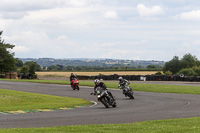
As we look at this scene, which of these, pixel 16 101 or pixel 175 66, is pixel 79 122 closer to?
pixel 16 101

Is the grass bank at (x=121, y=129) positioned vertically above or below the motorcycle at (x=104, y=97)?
below

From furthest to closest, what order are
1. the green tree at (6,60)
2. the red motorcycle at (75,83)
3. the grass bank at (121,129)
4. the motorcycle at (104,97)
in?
the green tree at (6,60) < the red motorcycle at (75,83) < the motorcycle at (104,97) < the grass bank at (121,129)

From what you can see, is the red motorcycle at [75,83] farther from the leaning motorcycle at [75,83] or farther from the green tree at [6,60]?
the green tree at [6,60]

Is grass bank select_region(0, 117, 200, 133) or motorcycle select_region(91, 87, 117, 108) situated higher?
motorcycle select_region(91, 87, 117, 108)

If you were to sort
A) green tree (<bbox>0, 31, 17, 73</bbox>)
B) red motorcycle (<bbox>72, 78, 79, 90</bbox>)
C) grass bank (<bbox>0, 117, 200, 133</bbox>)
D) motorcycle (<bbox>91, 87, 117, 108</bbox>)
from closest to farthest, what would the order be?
1. grass bank (<bbox>0, 117, 200, 133</bbox>)
2. motorcycle (<bbox>91, 87, 117, 108</bbox>)
3. red motorcycle (<bbox>72, 78, 79, 90</bbox>)
4. green tree (<bbox>0, 31, 17, 73</bbox>)

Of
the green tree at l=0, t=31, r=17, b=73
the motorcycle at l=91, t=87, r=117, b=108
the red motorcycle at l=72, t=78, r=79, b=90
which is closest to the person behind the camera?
the motorcycle at l=91, t=87, r=117, b=108

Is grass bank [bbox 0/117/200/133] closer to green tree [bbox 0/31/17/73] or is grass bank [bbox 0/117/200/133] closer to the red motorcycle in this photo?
the red motorcycle

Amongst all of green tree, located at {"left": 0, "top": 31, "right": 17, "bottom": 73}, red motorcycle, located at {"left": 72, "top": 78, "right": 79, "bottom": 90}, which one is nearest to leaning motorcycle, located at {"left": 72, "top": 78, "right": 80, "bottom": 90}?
red motorcycle, located at {"left": 72, "top": 78, "right": 79, "bottom": 90}

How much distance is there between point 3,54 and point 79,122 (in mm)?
85696

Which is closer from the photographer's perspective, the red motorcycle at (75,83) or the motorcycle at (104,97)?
the motorcycle at (104,97)

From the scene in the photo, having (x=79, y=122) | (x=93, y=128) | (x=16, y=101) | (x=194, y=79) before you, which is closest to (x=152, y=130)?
(x=93, y=128)

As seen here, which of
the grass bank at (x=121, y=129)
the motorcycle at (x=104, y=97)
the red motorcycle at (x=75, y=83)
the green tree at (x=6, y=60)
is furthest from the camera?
the green tree at (x=6, y=60)

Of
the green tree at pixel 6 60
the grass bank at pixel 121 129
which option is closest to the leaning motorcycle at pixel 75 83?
the grass bank at pixel 121 129

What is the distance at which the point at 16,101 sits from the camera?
88.2 feet
